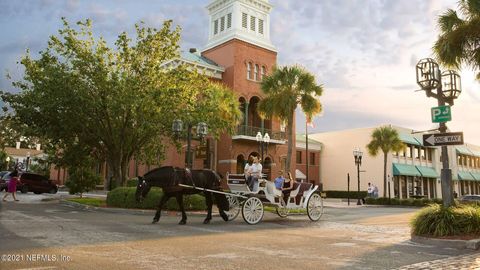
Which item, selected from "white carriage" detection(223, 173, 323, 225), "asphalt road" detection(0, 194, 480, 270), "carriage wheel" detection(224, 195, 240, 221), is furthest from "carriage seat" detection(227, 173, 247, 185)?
"asphalt road" detection(0, 194, 480, 270)

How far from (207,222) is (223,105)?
597 inches

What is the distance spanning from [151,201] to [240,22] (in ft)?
87.5

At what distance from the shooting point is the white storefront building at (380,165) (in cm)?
4978

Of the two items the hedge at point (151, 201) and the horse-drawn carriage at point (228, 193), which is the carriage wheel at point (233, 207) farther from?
the hedge at point (151, 201)

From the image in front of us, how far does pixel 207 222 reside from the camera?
13391mm

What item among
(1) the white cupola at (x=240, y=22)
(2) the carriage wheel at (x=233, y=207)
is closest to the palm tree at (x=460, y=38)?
(2) the carriage wheel at (x=233, y=207)

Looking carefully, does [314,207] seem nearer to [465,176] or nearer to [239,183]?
[239,183]

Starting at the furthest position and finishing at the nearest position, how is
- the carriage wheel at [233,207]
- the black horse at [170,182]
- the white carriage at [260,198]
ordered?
the carriage wheel at [233,207], the white carriage at [260,198], the black horse at [170,182]

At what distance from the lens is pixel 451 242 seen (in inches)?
378

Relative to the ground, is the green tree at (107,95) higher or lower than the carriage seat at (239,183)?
higher

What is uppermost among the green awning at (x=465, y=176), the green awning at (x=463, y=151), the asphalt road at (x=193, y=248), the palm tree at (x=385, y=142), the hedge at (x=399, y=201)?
the green awning at (x=463, y=151)

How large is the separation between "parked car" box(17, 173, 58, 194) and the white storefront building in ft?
107

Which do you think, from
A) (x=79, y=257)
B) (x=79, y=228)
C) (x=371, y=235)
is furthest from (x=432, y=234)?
(x=79, y=228)

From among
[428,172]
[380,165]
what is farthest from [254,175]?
[428,172]
